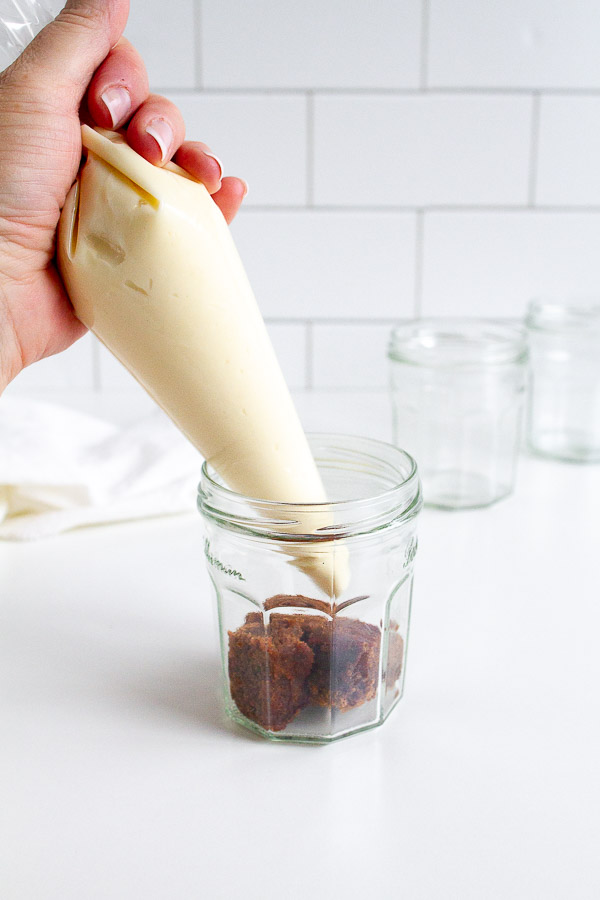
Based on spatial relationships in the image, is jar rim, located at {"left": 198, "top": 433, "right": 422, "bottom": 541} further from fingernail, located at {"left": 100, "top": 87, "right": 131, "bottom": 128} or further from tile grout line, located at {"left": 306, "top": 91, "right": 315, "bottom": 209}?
tile grout line, located at {"left": 306, "top": 91, "right": 315, "bottom": 209}

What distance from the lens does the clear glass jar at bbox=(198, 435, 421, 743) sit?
51 centimetres

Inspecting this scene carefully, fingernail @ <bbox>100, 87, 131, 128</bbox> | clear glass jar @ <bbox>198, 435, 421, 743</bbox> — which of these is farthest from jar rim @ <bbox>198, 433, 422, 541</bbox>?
fingernail @ <bbox>100, 87, 131, 128</bbox>

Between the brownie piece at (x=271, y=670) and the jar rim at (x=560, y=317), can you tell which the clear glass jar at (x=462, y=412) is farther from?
the brownie piece at (x=271, y=670)

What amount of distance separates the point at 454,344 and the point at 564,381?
15cm

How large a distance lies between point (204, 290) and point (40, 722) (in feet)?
0.96

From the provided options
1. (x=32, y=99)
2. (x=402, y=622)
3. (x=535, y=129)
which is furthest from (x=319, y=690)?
(x=535, y=129)

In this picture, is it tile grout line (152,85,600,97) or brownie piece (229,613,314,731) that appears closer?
brownie piece (229,613,314,731)

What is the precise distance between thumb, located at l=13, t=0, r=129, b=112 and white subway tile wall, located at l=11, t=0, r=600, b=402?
63 centimetres

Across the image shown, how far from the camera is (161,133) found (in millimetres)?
502

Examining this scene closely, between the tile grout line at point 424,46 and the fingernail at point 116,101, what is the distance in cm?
72

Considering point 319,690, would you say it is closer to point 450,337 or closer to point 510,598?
point 510,598

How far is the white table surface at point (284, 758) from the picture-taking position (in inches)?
17.1

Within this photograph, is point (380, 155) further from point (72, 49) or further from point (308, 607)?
point (308, 607)

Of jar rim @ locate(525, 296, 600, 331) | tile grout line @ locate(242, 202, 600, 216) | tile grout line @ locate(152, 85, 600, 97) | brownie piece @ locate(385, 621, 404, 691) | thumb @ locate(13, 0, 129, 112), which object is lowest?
brownie piece @ locate(385, 621, 404, 691)
